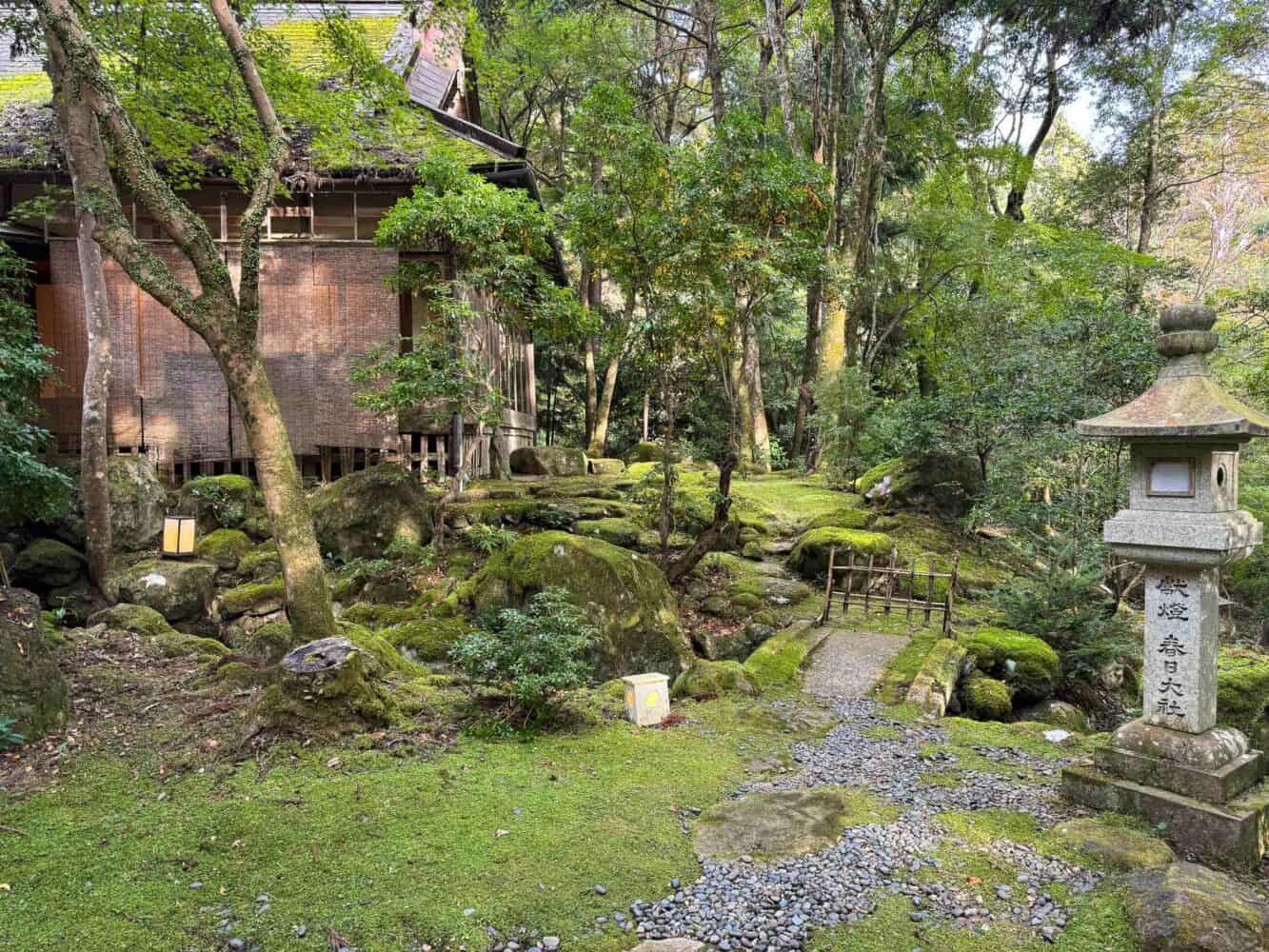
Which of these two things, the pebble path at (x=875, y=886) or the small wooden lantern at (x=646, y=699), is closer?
the pebble path at (x=875, y=886)

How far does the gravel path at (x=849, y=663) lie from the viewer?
8.40m

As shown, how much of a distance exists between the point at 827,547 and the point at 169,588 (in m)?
10.2

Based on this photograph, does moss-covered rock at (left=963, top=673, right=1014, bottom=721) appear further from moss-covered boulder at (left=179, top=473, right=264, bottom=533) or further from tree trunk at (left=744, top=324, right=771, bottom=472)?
tree trunk at (left=744, top=324, right=771, bottom=472)

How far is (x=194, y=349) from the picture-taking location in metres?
14.0

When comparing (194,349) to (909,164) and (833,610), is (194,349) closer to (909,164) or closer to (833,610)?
(833,610)

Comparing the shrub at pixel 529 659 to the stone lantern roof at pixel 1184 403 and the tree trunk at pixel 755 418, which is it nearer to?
the stone lantern roof at pixel 1184 403

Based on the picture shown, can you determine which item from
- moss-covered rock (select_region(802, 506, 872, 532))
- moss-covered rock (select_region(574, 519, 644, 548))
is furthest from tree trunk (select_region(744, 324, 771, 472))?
moss-covered rock (select_region(574, 519, 644, 548))

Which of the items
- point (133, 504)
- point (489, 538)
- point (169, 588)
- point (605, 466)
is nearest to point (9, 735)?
point (169, 588)

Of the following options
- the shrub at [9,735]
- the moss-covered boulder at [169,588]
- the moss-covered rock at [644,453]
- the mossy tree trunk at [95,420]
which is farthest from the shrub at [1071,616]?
the moss-covered rock at [644,453]

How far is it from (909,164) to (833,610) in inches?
764

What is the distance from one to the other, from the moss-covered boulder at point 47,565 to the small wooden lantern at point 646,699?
8.69 metres

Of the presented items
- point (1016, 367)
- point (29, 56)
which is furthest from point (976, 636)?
point (29, 56)

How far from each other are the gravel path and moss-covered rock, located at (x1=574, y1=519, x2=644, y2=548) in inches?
149

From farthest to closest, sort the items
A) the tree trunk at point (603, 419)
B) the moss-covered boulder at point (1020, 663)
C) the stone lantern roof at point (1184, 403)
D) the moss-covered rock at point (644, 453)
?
1. the moss-covered rock at point (644, 453)
2. the tree trunk at point (603, 419)
3. the moss-covered boulder at point (1020, 663)
4. the stone lantern roof at point (1184, 403)
